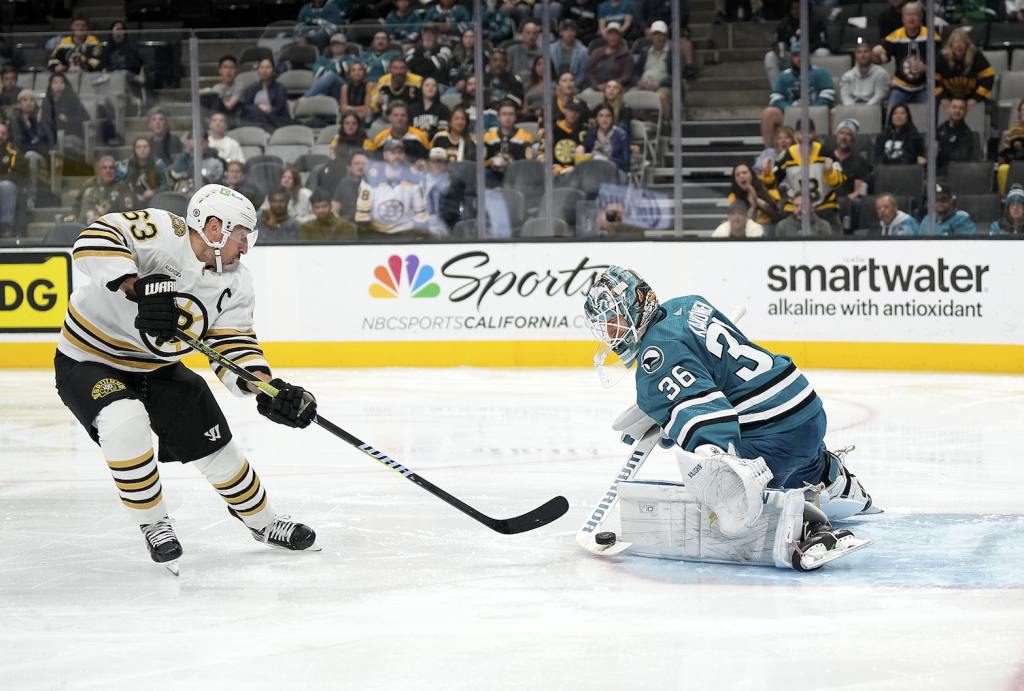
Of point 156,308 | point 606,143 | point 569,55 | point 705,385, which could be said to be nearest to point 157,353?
point 156,308

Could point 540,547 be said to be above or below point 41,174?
below

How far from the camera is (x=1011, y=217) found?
820 centimetres

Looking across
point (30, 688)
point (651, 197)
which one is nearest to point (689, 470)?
point (30, 688)

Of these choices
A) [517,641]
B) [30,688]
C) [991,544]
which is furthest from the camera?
[991,544]

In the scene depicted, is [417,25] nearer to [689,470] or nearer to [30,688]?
[689,470]

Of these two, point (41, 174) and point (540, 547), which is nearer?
point (540, 547)

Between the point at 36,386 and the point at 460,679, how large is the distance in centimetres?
595

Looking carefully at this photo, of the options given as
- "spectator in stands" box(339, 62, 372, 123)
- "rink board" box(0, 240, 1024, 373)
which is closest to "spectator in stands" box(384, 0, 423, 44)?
"spectator in stands" box(339, 62, 372, 123)

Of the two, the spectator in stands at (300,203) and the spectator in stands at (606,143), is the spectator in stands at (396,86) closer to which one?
the spectator in stands at (300,203)

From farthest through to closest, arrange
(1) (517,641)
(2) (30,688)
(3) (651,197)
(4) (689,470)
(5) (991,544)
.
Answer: (3) (651,197) → (5) (991,544) → (4) (689,470) → (1) (517,641) → (2) (30,688)

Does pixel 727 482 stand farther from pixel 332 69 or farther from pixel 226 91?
pixel 226 91

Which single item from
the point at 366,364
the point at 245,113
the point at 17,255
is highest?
the point at 245,113

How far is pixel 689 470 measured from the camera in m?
3.61

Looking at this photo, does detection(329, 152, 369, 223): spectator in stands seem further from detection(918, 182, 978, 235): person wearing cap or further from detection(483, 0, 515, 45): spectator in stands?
detection(918, 182, 978, 235): person wearing cap
